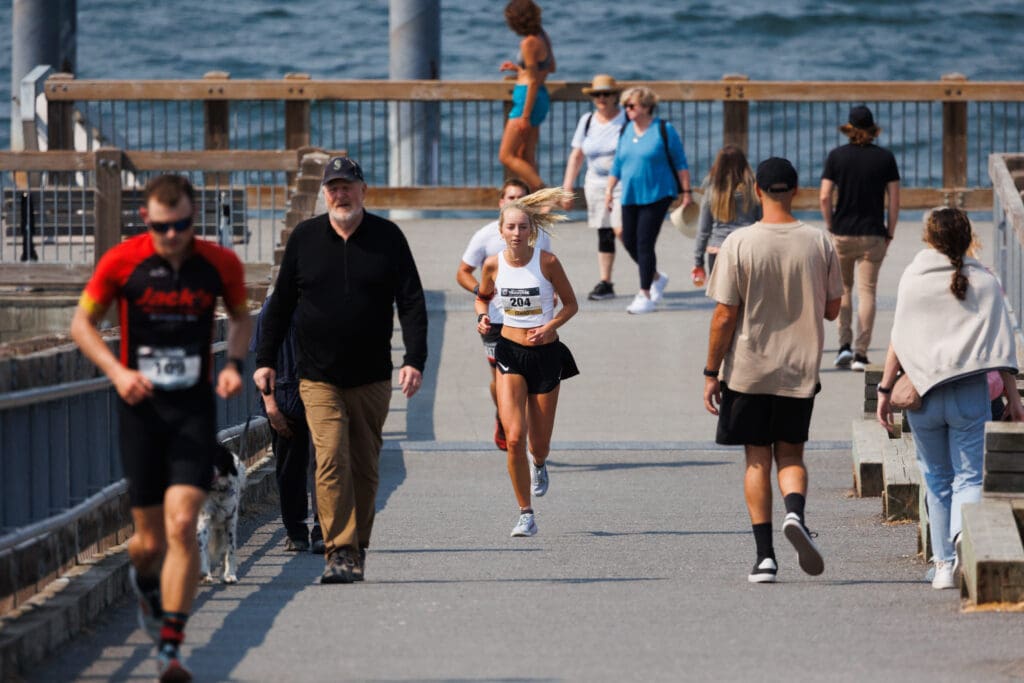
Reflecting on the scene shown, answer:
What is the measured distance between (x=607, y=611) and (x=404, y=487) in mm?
4438

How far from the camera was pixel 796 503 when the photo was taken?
26.7 feet

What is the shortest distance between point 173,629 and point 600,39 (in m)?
49.2

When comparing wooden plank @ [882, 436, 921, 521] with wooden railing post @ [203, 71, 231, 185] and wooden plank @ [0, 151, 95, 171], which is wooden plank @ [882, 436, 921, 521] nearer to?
wooden plank @ [0, 151, 95, 171]

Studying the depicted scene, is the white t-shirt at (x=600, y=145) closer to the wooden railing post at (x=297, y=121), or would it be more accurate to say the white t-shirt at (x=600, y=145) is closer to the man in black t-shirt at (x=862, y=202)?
the man in black t-shirt at (x=862, y=202)

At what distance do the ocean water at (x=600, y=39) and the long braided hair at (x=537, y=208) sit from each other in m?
39.9

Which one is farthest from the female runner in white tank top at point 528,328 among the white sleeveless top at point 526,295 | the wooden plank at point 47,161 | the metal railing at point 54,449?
the wooden plank at point 47,161

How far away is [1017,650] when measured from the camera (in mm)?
6562

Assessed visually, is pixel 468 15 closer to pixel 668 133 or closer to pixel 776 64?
pixel 776 64

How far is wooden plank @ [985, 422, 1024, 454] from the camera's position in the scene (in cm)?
788

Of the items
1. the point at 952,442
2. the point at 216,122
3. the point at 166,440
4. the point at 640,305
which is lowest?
the point at 952,442

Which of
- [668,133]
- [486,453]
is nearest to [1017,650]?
[486,453]

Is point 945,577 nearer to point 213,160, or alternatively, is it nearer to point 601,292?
point 601,292

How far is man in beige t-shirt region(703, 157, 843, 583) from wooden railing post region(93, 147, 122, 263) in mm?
10324

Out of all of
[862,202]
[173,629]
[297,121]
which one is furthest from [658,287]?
[173,629]
